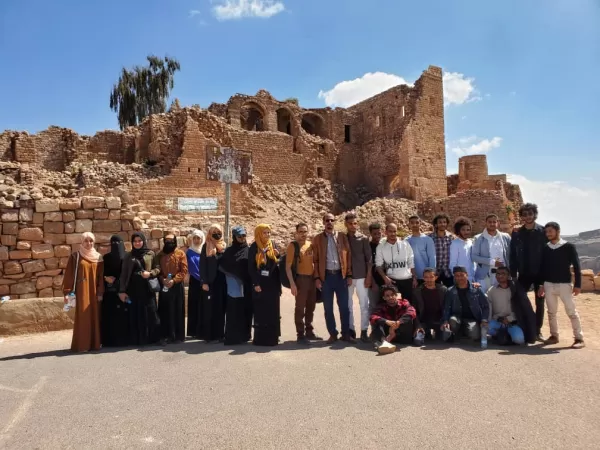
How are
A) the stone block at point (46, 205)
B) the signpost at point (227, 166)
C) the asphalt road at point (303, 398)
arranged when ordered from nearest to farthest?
1. the asphalt road at point (303, 398)
2. the stone block at point (46, 205)
3. the signpost at point (227, 166)

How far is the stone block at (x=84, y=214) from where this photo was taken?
303 inches

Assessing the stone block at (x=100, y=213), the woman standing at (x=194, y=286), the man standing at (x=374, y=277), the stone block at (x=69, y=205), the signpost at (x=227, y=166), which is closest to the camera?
the man standing at (x=374, y=277)

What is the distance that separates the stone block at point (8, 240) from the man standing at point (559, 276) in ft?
26.7

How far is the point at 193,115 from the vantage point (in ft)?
62.7

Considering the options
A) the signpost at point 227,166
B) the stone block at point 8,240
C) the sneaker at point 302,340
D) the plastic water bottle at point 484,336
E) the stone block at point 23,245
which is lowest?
the sneaker at point 302,340

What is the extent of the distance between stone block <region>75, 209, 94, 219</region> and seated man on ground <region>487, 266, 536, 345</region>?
6656 millimetres

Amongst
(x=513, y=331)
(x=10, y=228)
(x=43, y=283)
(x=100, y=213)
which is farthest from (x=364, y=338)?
(x=10, y=228)

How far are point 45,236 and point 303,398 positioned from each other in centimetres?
598

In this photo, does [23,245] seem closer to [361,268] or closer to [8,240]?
[8,240]

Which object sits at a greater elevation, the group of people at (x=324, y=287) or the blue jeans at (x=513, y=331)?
the group of people at (x=324, y=287)

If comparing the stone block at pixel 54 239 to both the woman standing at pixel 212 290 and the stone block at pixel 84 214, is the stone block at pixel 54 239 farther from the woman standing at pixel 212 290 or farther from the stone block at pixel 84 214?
the woman standing at pixel 212 290

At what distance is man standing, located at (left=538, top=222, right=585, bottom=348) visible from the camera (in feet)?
17.7

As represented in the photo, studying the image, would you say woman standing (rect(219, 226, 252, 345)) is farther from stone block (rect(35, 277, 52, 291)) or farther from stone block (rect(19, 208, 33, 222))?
stone block (rect(19, 208, 33, 222))

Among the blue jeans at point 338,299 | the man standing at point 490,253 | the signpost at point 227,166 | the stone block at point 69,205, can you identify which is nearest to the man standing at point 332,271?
the blue jeans at point 338,299
